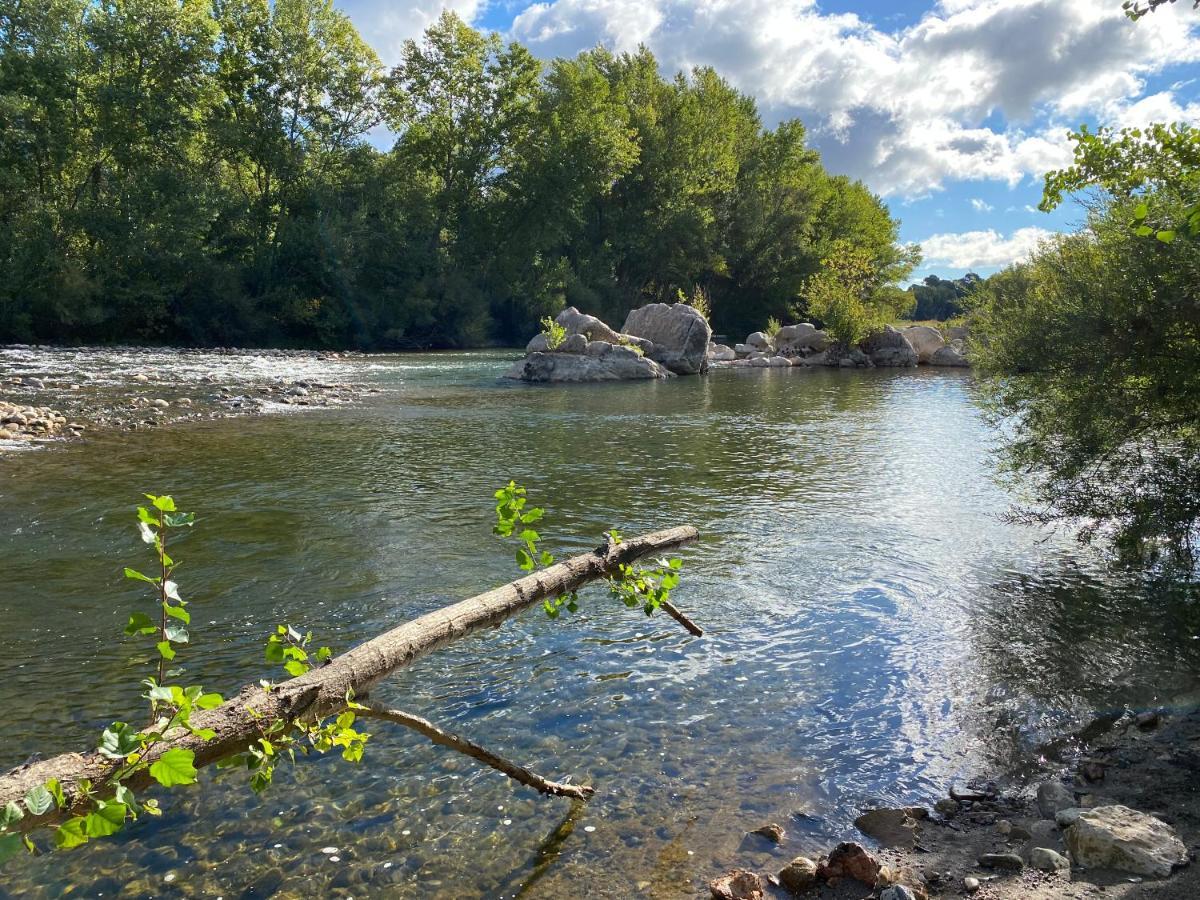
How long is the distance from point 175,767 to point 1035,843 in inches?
149

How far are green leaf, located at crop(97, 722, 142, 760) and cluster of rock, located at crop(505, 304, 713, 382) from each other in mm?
28811

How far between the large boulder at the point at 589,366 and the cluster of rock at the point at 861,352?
9850mm

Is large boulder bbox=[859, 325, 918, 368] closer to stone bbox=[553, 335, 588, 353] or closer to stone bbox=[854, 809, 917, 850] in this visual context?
stone bbox=[553, 335, 588, 353]

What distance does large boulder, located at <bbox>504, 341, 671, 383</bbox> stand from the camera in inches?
1222

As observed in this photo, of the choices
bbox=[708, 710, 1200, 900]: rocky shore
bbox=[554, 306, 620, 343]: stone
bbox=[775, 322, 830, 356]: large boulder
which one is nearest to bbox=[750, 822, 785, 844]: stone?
bbox=[708, 710, 1200, 900]: rocky shore

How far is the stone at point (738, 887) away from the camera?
11.5 feet

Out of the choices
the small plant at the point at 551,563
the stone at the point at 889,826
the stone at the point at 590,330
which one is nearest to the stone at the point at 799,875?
the stone at the point at 889,826

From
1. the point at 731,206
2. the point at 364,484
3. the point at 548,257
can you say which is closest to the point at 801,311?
the point at 731,206

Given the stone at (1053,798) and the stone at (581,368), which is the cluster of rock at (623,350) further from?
the stone at (1053,798)

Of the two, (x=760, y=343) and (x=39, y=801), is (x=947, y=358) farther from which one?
(x=39, y=801)

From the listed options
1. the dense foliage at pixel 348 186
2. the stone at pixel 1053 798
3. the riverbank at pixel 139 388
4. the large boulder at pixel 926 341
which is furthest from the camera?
the large boulder at pixel 926 341

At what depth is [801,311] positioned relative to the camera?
246 feet

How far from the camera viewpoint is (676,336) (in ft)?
118

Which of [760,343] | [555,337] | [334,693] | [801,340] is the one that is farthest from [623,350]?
[334,693]
